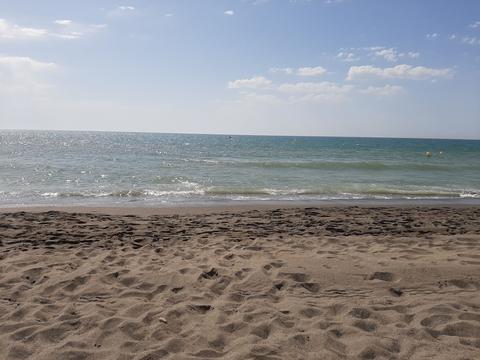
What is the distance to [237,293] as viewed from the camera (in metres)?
4.50

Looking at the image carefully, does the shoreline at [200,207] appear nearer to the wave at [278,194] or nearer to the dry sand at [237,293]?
the wave at [278,194]

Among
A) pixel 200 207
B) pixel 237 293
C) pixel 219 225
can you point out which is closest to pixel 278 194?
pixel 200 207

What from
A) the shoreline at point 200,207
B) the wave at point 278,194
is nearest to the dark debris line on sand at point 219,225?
the shoreline at point 200,207

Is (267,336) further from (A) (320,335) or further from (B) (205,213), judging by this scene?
(B) (205,213)

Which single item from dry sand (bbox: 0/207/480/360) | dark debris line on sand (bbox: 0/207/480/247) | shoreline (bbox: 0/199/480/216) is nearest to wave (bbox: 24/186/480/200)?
shoreline (bbox: 0/199/480/216)

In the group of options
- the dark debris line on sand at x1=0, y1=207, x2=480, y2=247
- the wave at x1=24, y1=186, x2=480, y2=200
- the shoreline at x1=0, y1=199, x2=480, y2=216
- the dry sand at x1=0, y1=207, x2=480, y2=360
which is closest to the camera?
the dry sand at x1=0, y1=207, x2=480, y2=360

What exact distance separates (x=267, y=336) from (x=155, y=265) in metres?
2.46

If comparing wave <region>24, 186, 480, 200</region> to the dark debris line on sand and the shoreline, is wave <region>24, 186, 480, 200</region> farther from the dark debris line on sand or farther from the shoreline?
the dark debris line on sand

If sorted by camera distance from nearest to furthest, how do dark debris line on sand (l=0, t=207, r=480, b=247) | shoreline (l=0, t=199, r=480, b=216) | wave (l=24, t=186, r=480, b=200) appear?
1. dark debris line on sand (l=0, t=207, r=480, b=247)
2. shoreline (l=0, t=199, r=480, b=216)
3. wave (l=24, t=186, r=480, b=200)

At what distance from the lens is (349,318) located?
3.86 meters

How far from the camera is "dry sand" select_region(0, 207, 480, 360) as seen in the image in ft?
11.1

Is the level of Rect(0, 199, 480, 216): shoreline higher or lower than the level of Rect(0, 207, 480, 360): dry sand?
lower

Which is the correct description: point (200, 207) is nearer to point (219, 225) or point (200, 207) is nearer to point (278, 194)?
point (219, 225)

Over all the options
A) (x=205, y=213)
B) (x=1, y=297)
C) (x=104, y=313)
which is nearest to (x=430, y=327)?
(x=104, y=313)
